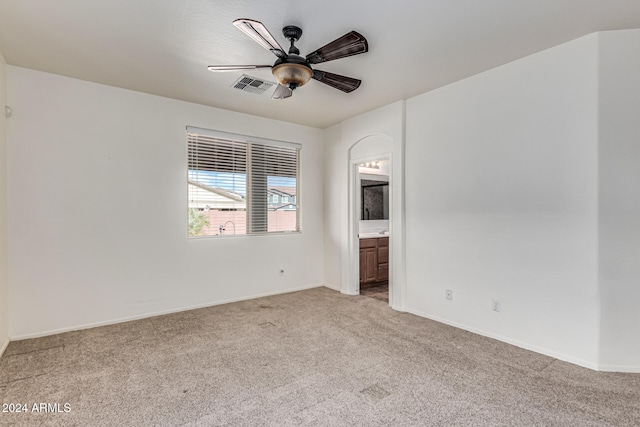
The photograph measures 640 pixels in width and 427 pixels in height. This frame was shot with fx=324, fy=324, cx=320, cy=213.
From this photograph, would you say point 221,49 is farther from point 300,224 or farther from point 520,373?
point 520,373

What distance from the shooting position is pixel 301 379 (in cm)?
250

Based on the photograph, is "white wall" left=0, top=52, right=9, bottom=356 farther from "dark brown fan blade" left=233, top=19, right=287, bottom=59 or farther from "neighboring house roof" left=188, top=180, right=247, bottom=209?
"dark brown fan blade" left=233, top=19, right=287, bottom=59

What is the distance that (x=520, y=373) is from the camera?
258 centimetres

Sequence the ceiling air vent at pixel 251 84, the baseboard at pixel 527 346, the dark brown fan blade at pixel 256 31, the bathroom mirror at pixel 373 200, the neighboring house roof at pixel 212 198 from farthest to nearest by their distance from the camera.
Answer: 1. the bathroom mirror at pixel 373 200
2. the neighboring house roof at pixel 212 198
3. the ceiling air vent at pixel 251 84
4. the baseboard at pixel 527 346
5. the dark brown fan blade at pixel 256 31

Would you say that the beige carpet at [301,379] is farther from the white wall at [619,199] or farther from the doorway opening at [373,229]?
the doorway opening at [373,229]

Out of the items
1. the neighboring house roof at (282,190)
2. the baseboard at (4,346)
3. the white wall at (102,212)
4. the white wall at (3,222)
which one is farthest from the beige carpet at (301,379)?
the neighboring house roof at (282,190)

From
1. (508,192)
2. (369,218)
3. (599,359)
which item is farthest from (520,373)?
(369,218)

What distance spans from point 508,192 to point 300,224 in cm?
313

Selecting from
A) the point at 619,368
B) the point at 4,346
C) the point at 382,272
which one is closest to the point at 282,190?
the point at 382,272

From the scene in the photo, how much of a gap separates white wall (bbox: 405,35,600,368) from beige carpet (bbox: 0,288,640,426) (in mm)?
324

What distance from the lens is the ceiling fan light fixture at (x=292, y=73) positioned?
2.55 m

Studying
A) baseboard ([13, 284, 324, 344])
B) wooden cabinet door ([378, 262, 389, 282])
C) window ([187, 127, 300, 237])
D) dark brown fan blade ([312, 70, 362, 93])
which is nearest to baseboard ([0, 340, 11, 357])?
baseboard ([13, 284, 324, 344])

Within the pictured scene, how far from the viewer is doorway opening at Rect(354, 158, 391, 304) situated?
5.16 metres

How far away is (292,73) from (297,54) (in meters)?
0.15
